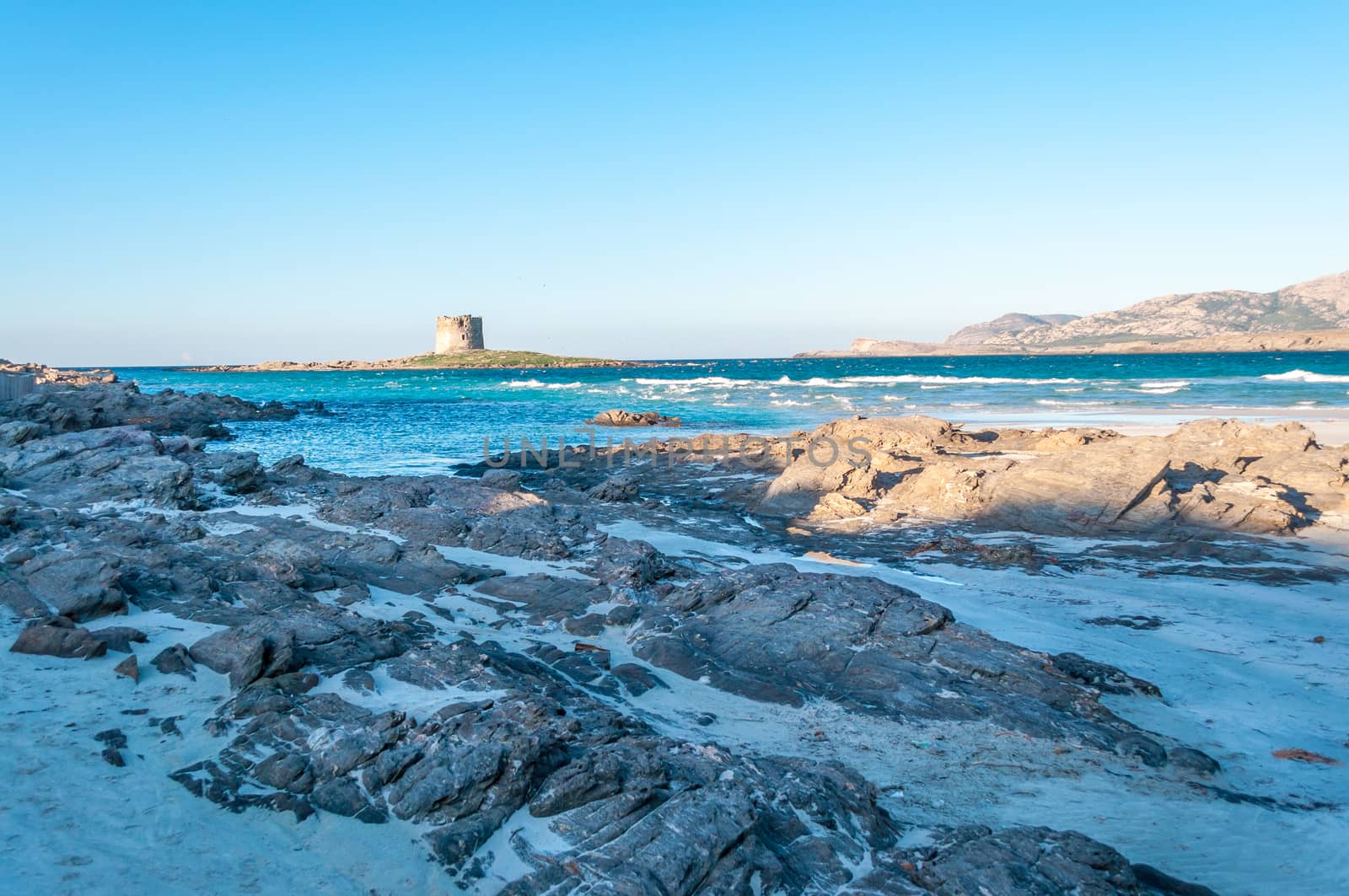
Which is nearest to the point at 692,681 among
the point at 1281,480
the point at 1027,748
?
the point at 1027,748

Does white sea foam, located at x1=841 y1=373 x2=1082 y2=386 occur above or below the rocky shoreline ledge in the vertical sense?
above

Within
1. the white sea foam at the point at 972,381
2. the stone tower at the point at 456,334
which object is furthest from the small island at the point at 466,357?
the white sea foam at the point at 972,381

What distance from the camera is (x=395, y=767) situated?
4.59 meters

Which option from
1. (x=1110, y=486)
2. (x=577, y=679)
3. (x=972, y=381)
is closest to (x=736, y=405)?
(x=972, y=381)

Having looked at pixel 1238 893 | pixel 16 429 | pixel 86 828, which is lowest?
pixel 1238 893

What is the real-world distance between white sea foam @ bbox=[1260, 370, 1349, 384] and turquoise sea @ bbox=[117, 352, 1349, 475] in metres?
0.24

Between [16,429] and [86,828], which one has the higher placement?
[16,429]

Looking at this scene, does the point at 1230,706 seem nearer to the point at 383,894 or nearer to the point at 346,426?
the point at 383,894

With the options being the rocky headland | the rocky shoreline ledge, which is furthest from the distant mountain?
the rocky shoreline ledge

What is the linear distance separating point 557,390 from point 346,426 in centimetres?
3158

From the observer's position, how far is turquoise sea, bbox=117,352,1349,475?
27.5m

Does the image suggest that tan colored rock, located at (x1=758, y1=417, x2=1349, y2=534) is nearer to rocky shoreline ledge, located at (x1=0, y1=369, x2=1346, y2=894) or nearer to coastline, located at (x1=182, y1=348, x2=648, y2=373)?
rocky shoreline ledge, located at (x1=0, y1=369, x2=1346, y2=894)

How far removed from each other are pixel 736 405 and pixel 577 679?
38.2m

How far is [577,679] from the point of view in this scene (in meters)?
6.30
